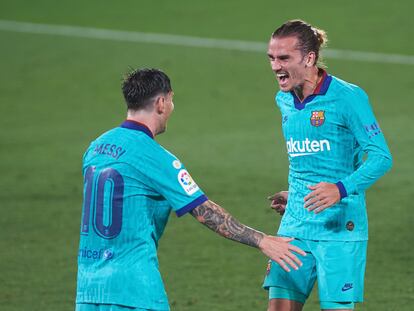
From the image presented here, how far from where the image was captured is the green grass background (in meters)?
10.6

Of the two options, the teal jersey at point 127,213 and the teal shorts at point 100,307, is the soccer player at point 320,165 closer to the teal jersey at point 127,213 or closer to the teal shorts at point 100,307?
the teal jersey at point 127,213

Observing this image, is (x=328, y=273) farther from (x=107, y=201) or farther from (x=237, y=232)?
(x=107, y=201)

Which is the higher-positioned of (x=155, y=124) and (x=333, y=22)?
(x=333, y=22)

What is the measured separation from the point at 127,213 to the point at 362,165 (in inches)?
59.4

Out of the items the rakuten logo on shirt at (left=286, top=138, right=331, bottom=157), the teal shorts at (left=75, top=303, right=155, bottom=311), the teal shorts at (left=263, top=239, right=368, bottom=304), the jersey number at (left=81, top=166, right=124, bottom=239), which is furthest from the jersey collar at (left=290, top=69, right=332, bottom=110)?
the teal shorts at (left=75, top=303, right=155, bottom=311)

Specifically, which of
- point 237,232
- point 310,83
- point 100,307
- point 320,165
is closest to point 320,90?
point 310,83

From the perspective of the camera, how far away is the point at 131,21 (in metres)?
25.0

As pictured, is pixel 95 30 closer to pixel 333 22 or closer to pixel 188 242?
pixel 333 22

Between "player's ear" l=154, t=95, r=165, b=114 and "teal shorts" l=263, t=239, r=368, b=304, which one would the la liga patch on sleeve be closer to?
"player's ear" l=154, t=95, r=165, b=114

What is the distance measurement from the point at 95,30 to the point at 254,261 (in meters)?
14.2

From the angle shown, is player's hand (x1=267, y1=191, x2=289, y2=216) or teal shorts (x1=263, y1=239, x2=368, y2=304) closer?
teal shorts (x1=263, y1=239, x2=368, y2=304)

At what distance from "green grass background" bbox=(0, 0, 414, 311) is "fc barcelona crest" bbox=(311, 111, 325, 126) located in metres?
3.10

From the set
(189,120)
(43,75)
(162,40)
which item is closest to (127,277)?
(189,120)

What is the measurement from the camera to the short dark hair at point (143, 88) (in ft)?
20.6
